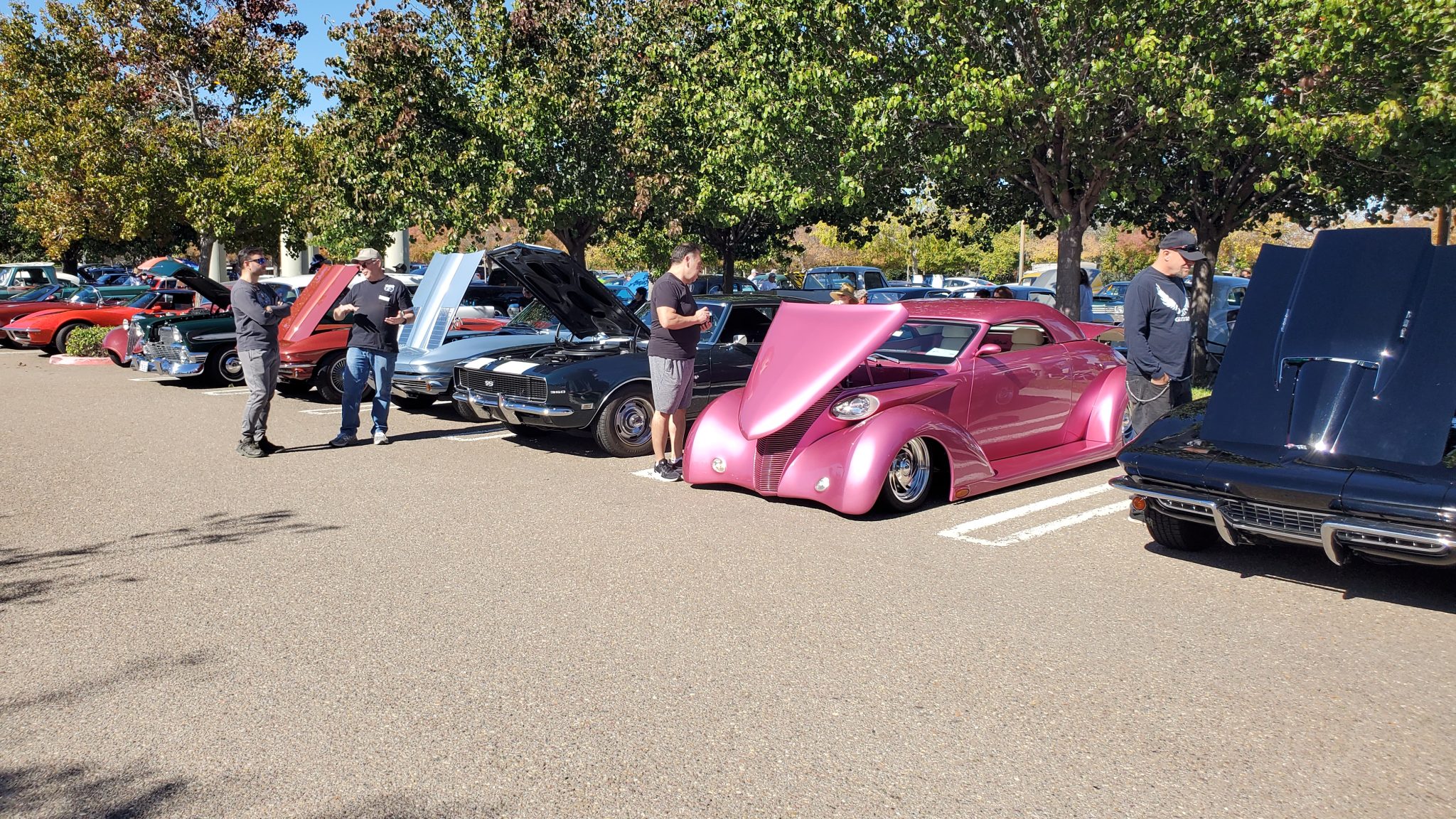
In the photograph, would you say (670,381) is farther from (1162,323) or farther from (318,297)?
(318,297)

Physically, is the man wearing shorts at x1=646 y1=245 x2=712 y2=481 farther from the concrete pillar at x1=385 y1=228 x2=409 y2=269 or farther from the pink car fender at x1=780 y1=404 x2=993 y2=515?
the concrete pillar at x1=385 y1=228 x2=409 y2=269

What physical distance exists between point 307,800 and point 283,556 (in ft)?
9.76

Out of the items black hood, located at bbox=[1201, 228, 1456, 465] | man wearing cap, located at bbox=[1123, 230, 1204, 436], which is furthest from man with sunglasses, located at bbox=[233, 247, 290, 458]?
black hood, located at bbox=[1201, 228, 1456, 465]

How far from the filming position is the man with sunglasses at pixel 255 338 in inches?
338

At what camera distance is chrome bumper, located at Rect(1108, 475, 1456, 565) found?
4504 mm

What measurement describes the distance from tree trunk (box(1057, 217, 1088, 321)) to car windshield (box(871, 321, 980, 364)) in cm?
840

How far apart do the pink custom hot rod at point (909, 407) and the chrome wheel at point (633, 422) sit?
1.55m

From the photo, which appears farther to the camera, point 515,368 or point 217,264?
point 217,264

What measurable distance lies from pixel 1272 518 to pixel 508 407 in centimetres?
621

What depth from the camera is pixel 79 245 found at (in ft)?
149

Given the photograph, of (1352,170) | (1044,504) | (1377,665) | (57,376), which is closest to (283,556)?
(1044,504)

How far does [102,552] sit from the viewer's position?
233 inches

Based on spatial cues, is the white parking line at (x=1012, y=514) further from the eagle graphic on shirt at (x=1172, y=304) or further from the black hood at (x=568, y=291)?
the black hood at (x=568, y=291)

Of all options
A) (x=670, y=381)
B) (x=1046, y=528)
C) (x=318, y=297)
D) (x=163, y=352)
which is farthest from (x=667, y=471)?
(x=163, y=352)
